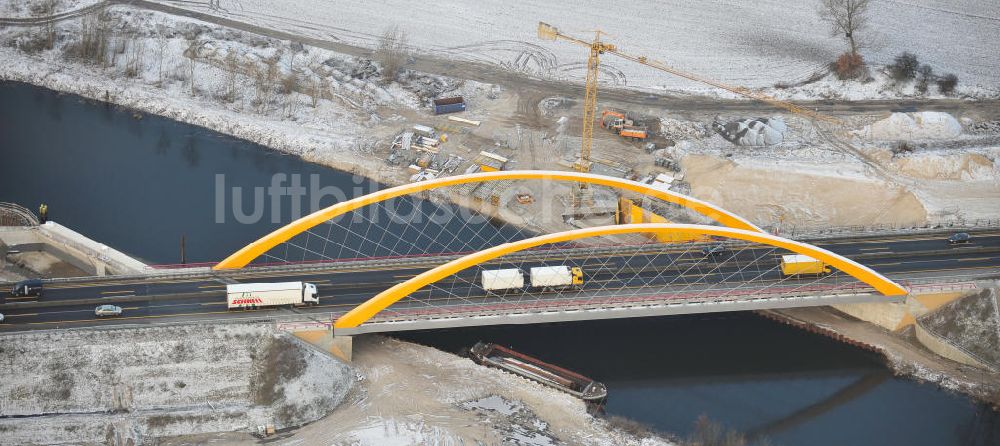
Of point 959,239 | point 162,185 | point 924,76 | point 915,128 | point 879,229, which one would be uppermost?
point 924,76

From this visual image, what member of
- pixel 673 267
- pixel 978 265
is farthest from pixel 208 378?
pixel 978 265

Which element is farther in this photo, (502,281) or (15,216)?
(15,216)

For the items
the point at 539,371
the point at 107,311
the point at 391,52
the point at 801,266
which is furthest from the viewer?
the point at 391,52

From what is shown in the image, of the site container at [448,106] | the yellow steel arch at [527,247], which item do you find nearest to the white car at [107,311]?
the yellow steel arch at [527,247]

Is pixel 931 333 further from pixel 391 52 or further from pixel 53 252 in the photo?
pixel 53 252

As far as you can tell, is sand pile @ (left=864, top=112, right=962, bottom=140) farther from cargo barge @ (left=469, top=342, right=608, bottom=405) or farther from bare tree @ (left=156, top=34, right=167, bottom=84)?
bare tree @ (left=156, top=34, right=167, bottom=84)

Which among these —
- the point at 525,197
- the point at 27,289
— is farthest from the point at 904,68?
the point at 27,289
